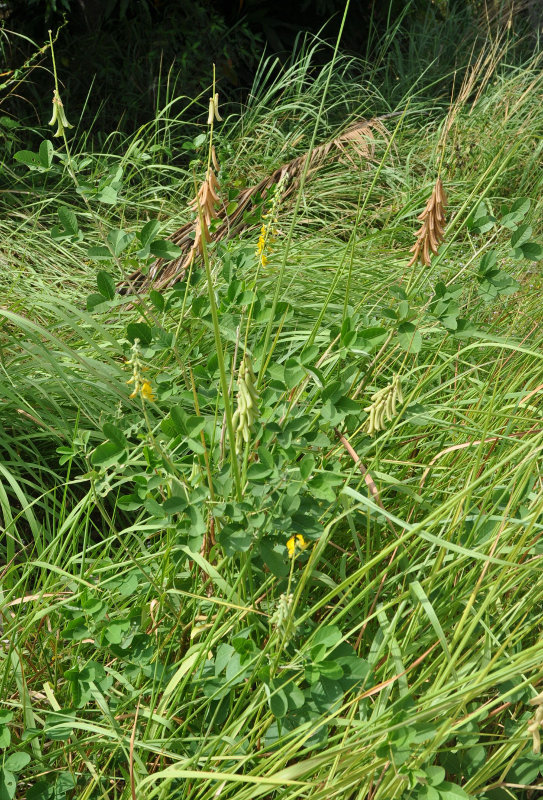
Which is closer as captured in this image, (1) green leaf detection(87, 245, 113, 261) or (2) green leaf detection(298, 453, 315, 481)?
(2) green leaf detection(298, 453, 315, 481)

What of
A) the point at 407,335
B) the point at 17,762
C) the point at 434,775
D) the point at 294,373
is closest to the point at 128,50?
the point at 407,335

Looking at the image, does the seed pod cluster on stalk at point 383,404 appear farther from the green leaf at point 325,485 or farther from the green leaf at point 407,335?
the green leaf at point 407,335

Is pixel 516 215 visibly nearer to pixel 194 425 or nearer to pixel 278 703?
pixel 194 425

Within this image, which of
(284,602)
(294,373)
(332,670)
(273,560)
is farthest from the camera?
(294,373)

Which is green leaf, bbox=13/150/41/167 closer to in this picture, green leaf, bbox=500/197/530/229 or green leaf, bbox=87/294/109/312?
green leaf, bbox=87/294/109/312

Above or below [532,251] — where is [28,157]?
below

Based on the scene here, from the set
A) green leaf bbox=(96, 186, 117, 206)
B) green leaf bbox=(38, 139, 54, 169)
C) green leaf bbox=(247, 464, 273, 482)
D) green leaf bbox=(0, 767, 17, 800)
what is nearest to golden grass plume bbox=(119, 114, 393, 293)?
green leaf bbox=(38, 139, 54, 169)

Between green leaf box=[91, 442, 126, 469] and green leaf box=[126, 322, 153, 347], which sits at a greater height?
green leaf box=[126, 322, 153, 347]

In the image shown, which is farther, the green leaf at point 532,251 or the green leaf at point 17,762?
the green leaf at point 532,251

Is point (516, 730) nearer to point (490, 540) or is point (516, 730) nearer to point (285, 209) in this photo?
point (490, 540)

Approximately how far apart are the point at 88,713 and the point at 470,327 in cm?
89

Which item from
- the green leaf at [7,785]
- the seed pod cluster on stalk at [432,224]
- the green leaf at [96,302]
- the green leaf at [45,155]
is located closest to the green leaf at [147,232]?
the green leaf at [96,302]

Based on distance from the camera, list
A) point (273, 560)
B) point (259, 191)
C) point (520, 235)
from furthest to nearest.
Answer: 1. point (259, 191)
2. point (520, 235)
3. point (273, 560)

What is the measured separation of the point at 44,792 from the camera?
1129 millimetres
